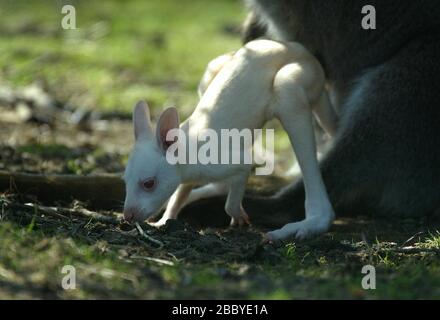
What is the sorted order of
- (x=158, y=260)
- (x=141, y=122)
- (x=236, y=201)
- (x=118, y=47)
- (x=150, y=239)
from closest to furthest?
(x=158, y=260) → (x=150, y=239) → (x=141, y=122) → (x=236, y=201) → (x=118, y=47)

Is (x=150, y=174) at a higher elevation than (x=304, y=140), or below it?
below

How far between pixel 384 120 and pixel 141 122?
144 cm

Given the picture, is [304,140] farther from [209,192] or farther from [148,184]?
[148,184]

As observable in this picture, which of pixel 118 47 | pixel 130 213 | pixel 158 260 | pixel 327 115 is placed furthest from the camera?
pixel 118 47

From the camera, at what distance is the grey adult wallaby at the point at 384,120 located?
200 inches

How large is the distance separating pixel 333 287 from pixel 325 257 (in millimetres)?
615

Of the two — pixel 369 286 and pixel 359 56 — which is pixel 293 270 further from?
pixel 359 56

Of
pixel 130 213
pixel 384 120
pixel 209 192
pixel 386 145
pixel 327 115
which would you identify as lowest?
pixel 130 213

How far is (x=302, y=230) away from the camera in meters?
4.50

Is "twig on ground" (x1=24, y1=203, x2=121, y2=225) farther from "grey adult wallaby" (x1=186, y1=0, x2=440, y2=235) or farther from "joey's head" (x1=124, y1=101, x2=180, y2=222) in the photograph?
"grey adult wallaby" (x1=186, y1=0, x2=440, y2=235)

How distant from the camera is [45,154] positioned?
623 centimetres

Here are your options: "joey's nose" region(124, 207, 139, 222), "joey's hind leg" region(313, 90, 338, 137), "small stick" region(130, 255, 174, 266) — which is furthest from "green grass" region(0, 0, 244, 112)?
"small stick" region(130, 255, 174, 266)

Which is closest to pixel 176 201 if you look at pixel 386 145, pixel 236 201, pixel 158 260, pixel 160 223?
pixel 160 223
